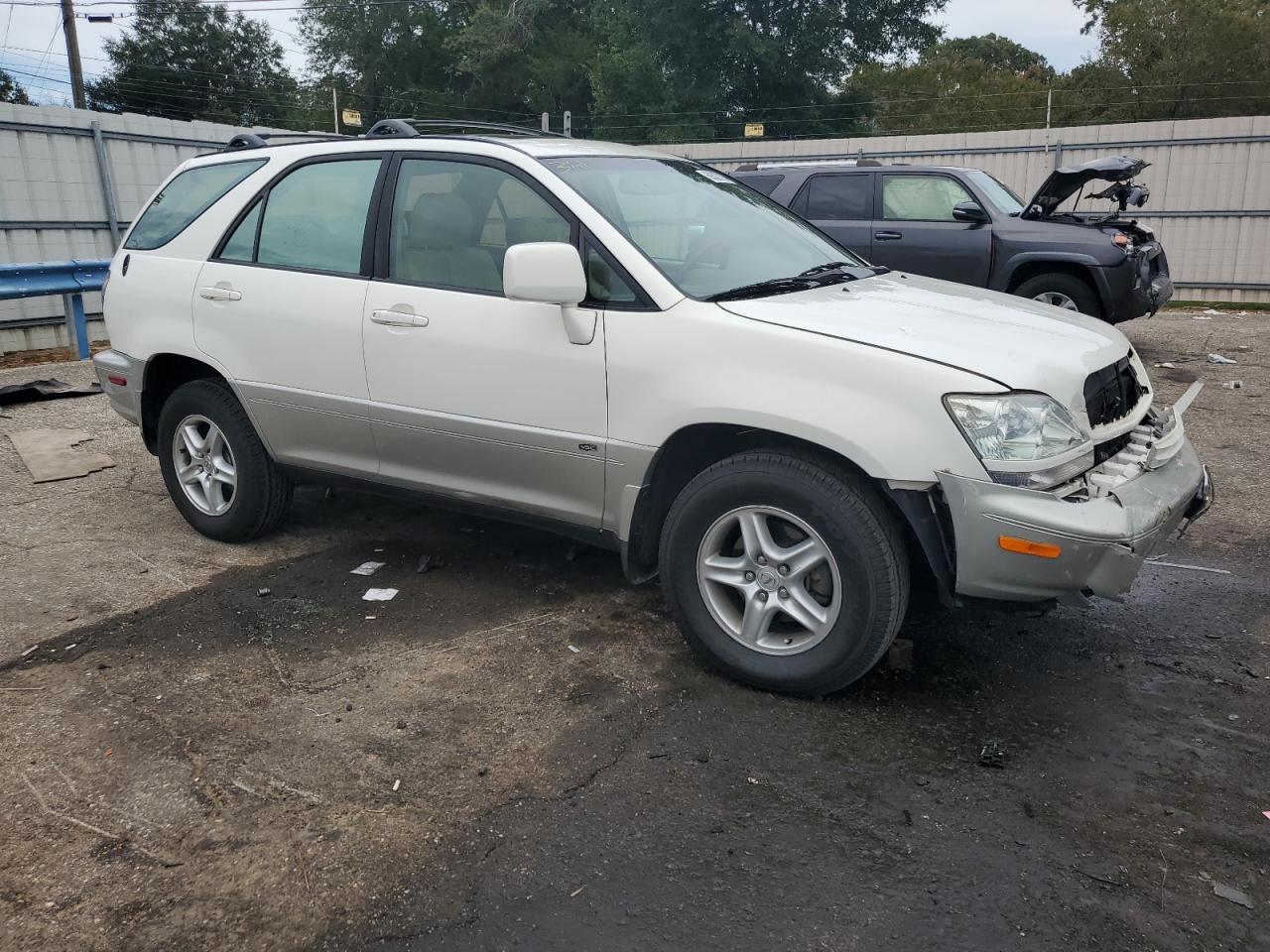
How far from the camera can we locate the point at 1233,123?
14.6 metres

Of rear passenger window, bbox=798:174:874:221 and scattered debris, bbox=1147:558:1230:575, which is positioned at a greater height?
rear passenger window, bbox=798:174:874:221

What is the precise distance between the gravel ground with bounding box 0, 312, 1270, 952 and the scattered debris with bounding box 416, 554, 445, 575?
0.07 meters

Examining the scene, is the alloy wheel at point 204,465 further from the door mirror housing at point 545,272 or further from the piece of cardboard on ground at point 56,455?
the door mirror housing at point 545,272

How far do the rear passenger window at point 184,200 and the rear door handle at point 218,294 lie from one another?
44 cm

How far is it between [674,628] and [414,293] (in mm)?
1677

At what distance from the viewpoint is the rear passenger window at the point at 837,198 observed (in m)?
10.2

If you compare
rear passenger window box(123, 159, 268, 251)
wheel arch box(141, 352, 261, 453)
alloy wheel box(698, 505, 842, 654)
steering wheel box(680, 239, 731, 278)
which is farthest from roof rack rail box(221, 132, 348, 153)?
alloy wheel box(698, 505, 842, 654)

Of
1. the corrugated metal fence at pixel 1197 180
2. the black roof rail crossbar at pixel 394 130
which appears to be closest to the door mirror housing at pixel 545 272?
the black roof rail crossbar at pixel 394 130

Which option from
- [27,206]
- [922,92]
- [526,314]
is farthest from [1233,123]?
[922,92]

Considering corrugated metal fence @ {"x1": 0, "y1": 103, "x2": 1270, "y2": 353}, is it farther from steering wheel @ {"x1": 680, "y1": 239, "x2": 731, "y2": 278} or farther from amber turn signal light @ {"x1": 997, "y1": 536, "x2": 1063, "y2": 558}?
amber turn signal light @ {"x1": 997, "y1": 536, "x2": 1063, "y2": 558}

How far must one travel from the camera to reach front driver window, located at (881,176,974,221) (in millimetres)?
9820

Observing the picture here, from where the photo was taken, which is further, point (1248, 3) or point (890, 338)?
point (1248, 3)

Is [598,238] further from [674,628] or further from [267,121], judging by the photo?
[267,121]

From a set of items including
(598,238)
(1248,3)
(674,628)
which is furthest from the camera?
(1248,3)
